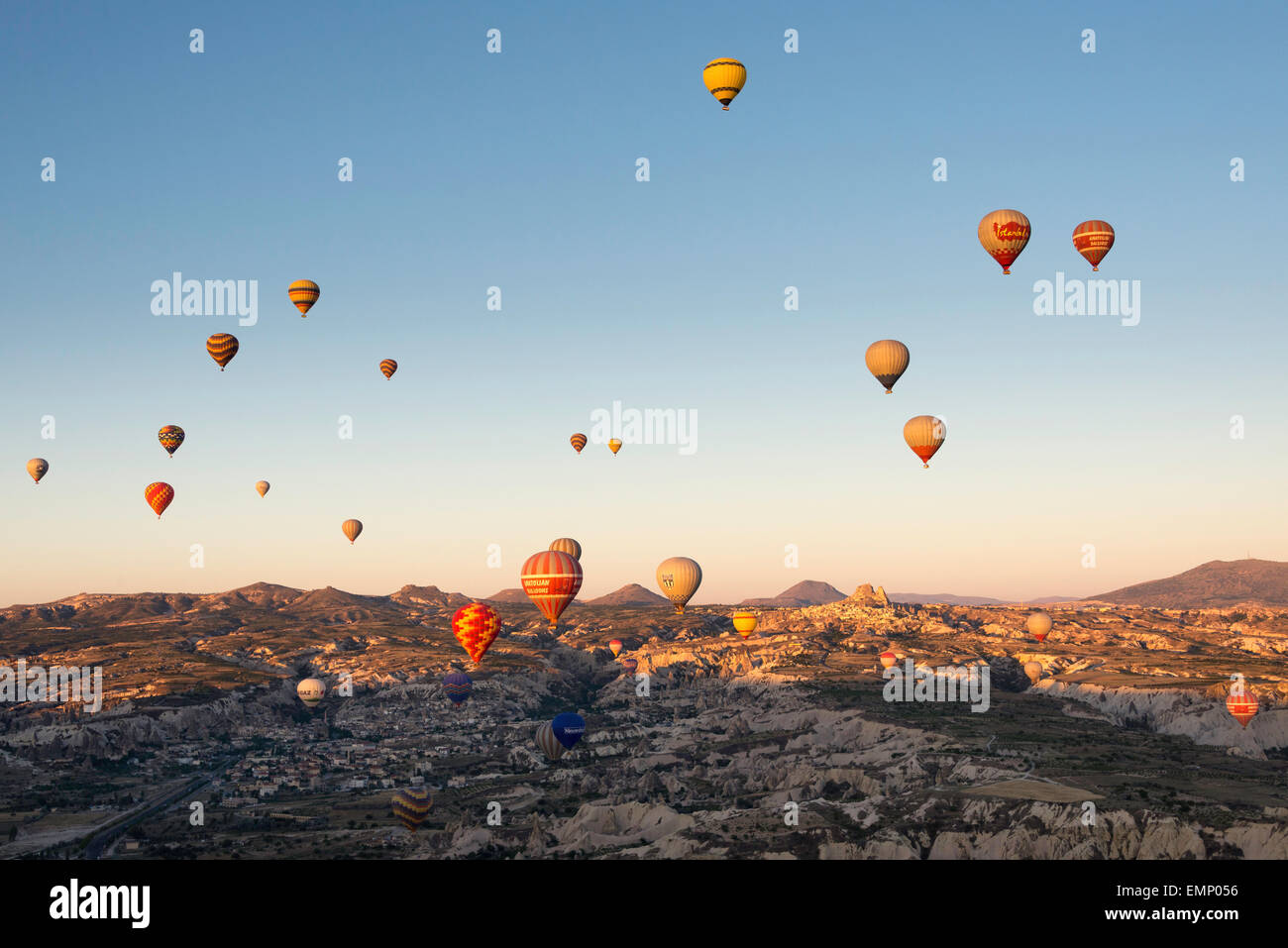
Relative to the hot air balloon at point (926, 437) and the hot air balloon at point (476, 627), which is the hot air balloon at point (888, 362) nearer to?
the hot air balloon at point (926, 437)

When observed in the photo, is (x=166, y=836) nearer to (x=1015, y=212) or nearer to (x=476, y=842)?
(x=476, y=842)

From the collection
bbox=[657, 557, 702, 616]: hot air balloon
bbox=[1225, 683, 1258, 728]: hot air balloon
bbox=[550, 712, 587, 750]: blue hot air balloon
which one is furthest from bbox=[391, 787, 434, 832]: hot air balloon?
bbox=[1225, 683, 1258, 728]: hot air balloon

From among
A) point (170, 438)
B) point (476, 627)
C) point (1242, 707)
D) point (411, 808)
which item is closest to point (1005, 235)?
point (476, 627)

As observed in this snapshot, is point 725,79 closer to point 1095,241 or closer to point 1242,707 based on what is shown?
point 1095,241

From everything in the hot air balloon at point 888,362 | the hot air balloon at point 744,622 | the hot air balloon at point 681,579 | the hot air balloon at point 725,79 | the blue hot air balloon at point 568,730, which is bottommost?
the blue hot air balloon at point 568,730

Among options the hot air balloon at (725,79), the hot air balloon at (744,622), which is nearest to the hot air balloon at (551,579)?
the hot air balloon at (725,79)

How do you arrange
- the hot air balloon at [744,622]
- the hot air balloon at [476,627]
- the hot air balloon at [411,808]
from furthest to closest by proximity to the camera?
the hot air balloon at [744,622] → the hot air balloon at [476,627] → the hot air balloon at [411,808]
